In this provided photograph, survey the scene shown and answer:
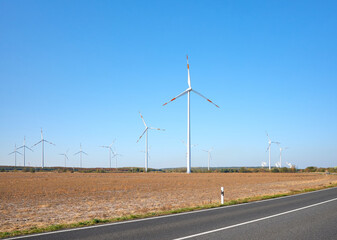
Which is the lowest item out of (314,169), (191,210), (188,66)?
(314,169)

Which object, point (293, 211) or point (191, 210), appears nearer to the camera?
point (293, 211)

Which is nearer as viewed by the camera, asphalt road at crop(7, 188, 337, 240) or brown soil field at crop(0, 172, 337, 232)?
asphalt road at crop(7, 188, 337, 240)

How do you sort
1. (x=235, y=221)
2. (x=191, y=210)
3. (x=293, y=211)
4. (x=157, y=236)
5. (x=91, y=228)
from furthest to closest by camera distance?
(x=191, y=210) → (x=293, y=211) → (x=235, y=221) → (x=91, y=228) → (x=157, y=236)

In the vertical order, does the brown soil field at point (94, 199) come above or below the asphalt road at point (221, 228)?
below

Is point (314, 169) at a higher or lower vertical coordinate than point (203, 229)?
lower

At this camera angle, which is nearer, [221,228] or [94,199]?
[221,228]

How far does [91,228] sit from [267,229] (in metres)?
5.80

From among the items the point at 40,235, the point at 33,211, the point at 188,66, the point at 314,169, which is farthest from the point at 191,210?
the point at 314,169

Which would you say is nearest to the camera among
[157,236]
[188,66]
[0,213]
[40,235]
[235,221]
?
[157,236]

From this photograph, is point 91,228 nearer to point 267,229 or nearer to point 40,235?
point 40,235

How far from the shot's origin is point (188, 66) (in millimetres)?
72000

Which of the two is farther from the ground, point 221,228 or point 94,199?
point 221,228

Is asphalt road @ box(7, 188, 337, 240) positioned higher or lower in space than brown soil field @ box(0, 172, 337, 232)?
higher

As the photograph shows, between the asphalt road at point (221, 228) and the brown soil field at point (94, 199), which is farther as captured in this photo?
the brown soil field at point (94, 199)
